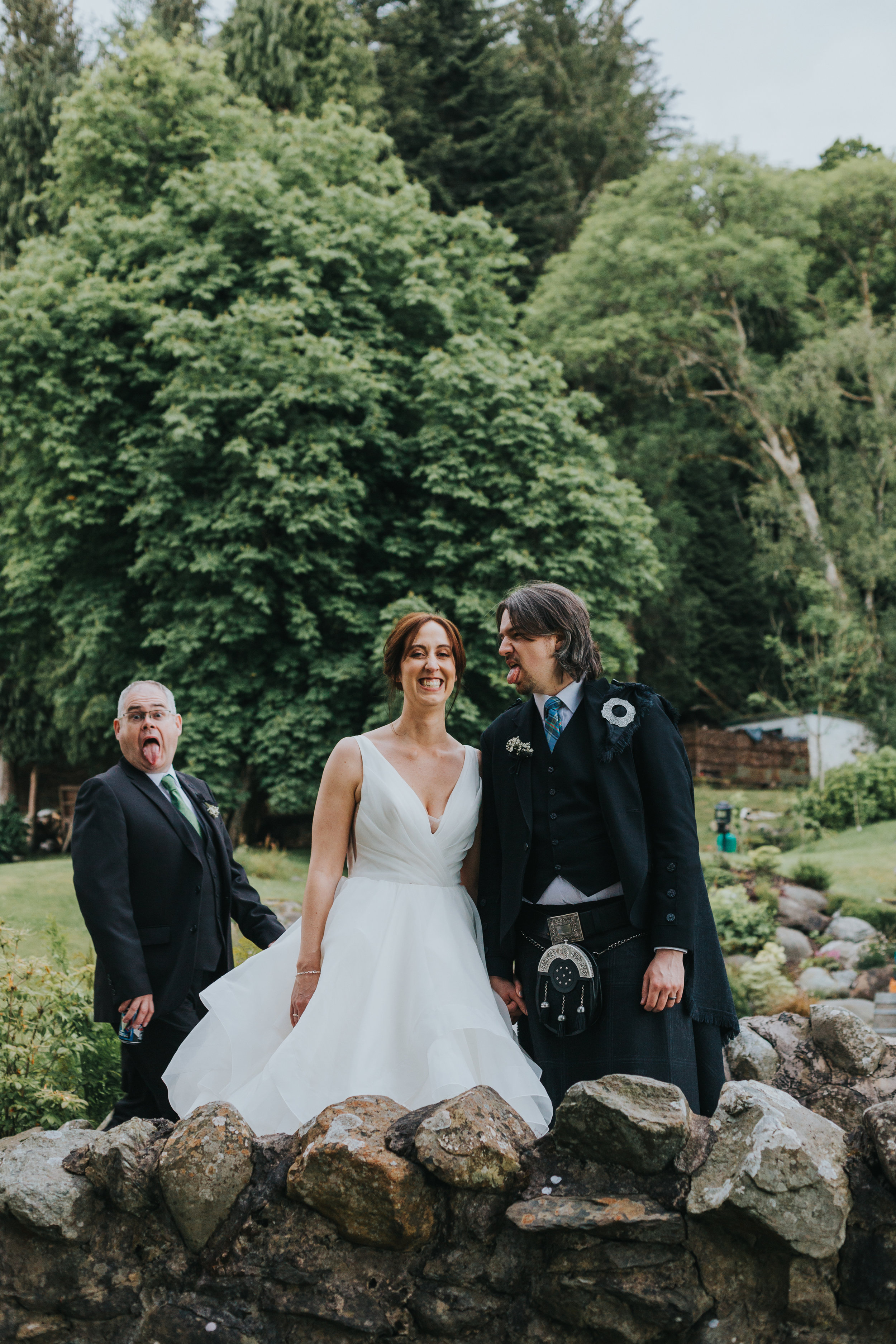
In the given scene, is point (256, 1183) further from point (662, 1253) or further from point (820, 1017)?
point (820, 1017)

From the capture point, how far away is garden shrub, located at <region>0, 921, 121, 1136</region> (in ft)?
14.6

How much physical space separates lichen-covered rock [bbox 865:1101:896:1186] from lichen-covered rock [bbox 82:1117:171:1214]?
1576 mm

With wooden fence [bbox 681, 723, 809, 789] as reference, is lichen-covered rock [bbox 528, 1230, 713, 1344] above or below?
below

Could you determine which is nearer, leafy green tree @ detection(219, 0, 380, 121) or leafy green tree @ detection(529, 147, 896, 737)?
leafy green tree @ detection(219, 0, 380, 121)

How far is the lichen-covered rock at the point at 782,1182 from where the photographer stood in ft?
7.25

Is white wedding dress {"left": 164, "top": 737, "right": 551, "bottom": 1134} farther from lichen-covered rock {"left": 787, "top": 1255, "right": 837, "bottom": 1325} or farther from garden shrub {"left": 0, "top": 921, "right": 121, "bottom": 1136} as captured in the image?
garden shrub {"left": 0, "top": 921, "right": 121, "bottom": 1136}

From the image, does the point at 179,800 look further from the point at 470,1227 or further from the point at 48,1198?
the point at 470,1227

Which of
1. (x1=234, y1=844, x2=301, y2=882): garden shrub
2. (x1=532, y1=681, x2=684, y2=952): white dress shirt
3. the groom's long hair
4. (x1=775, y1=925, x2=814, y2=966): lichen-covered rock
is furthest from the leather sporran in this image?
(x1=234, y1=844, x2=301, y2=882): garden shrub

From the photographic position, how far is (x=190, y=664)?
15594 mm

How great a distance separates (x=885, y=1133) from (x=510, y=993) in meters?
1.17

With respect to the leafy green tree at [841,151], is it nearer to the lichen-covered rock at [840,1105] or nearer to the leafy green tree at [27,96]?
the leafy green tree at [27,96]

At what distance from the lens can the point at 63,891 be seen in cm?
1167

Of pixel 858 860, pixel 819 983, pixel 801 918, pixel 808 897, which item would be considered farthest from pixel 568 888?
pixel 858 860

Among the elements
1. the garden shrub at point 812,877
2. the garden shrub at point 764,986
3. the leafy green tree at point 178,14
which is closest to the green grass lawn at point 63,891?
the garden shrub at point 764,986
